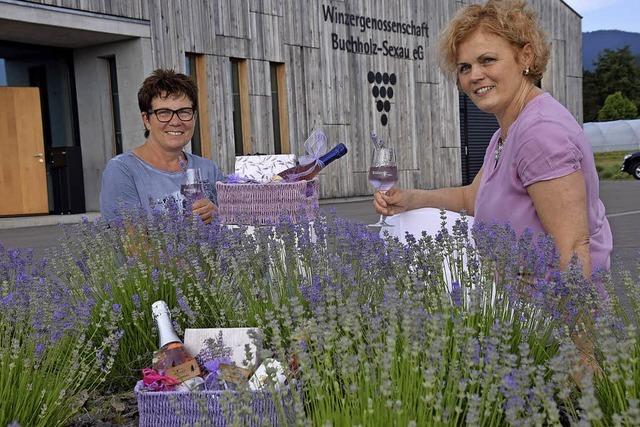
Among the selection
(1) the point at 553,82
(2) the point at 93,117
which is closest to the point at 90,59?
(2) the point at 93,117

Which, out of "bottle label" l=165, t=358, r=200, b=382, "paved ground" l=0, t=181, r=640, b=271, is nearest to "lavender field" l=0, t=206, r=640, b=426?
"bottle label" l=165, t=358, r=200, b=382

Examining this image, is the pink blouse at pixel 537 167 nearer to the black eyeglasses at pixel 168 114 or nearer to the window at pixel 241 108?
the black eyeglasses at pixel 168 114

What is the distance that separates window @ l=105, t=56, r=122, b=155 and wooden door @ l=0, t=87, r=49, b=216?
50.5 inches

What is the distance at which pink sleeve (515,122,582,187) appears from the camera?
2303 millimetres

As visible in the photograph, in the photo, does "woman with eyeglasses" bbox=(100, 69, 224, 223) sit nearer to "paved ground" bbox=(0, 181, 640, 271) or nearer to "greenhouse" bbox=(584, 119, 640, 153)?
"paved ground" bbox=(0, 181, 640, 271)

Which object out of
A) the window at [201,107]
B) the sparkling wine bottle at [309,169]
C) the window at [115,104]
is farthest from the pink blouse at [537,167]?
the window at [115,104]

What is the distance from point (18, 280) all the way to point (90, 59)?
38.5ft

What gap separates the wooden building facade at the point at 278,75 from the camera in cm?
1288

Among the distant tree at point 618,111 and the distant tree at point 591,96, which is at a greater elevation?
the distant tree at point 591,96

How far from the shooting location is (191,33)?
44.3ft

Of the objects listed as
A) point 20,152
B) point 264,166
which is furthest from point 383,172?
point 20,152

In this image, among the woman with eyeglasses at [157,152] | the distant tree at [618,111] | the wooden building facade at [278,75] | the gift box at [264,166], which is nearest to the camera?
the woman with eyeglasses at [157,152]

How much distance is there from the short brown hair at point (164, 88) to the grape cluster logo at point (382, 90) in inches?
540

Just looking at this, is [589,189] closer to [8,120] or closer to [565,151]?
[565,151]
